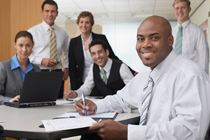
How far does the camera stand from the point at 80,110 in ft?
4.76

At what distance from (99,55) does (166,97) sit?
5.28 feet

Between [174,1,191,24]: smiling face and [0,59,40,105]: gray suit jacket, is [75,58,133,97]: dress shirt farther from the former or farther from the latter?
[174,1,191,24]: smiling face

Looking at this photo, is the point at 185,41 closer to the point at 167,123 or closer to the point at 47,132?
the point at 167,123

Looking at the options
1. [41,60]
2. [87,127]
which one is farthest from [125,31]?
[87,127]

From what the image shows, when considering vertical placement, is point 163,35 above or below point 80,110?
above

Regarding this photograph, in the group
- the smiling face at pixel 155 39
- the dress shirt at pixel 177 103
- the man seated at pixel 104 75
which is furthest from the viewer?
the man seated at pixel 104 75

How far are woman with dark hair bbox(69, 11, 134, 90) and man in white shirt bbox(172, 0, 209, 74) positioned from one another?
1.03 metres

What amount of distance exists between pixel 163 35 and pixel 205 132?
512mm

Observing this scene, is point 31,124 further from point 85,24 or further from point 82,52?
point 85,24

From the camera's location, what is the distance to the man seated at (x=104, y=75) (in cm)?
258

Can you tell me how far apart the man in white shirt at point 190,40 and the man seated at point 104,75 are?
4.01ft

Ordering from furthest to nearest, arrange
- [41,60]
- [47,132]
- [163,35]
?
[41,60], [163,35], [47,132]

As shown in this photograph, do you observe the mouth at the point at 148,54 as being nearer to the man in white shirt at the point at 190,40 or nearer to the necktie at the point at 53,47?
the necktie at the point at 53,47

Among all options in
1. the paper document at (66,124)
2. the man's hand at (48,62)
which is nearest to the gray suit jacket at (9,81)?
the man's hand at (48,62)
